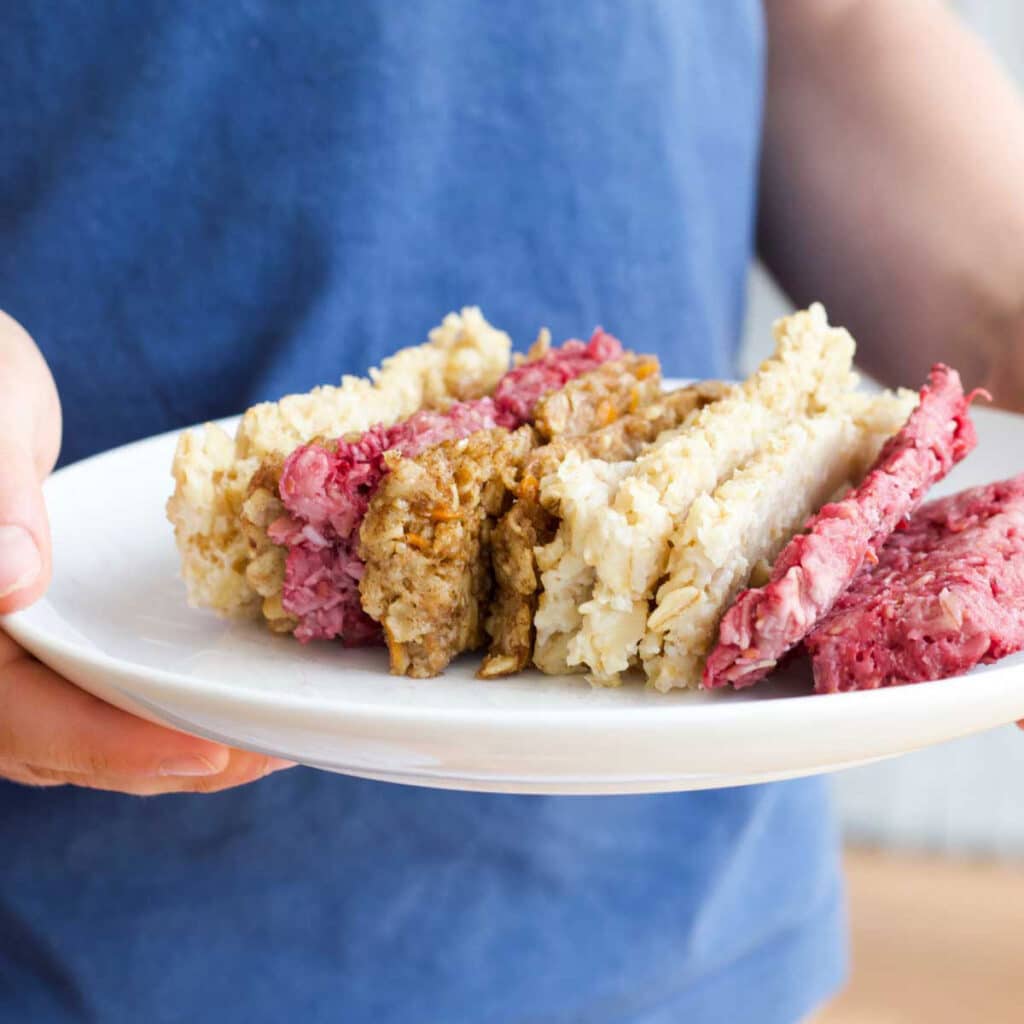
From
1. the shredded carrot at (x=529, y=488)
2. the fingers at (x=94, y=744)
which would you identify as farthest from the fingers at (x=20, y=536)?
the shredded carrot at (x=529, y=488)

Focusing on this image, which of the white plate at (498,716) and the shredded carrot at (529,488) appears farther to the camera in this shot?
the shredded carrot at (529,488)

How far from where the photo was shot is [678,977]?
7.43 ft

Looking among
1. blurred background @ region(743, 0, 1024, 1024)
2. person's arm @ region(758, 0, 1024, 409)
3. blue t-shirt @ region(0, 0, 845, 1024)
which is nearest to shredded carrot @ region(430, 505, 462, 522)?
blue t-shirt @ region(0, 0, 845, 1024)

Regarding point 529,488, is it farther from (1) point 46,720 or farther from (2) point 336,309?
(2) point 336,309

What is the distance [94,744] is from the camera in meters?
1.31

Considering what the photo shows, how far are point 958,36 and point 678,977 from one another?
69.9 inches

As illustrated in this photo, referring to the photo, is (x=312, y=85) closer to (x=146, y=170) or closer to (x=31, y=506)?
(x=146, y=170)

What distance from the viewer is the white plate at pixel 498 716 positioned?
1.04 m

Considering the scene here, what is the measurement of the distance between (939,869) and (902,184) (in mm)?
3361

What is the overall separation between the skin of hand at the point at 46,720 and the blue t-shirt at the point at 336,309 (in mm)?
639

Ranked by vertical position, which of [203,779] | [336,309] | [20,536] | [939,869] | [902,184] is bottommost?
[939,869]

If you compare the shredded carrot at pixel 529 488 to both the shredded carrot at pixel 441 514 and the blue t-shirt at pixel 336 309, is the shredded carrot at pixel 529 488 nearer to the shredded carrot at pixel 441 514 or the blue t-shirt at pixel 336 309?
the shredded carrot at pixel 441 514

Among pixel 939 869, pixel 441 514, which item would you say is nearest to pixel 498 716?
pixel 441 514

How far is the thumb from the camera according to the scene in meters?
1.24
